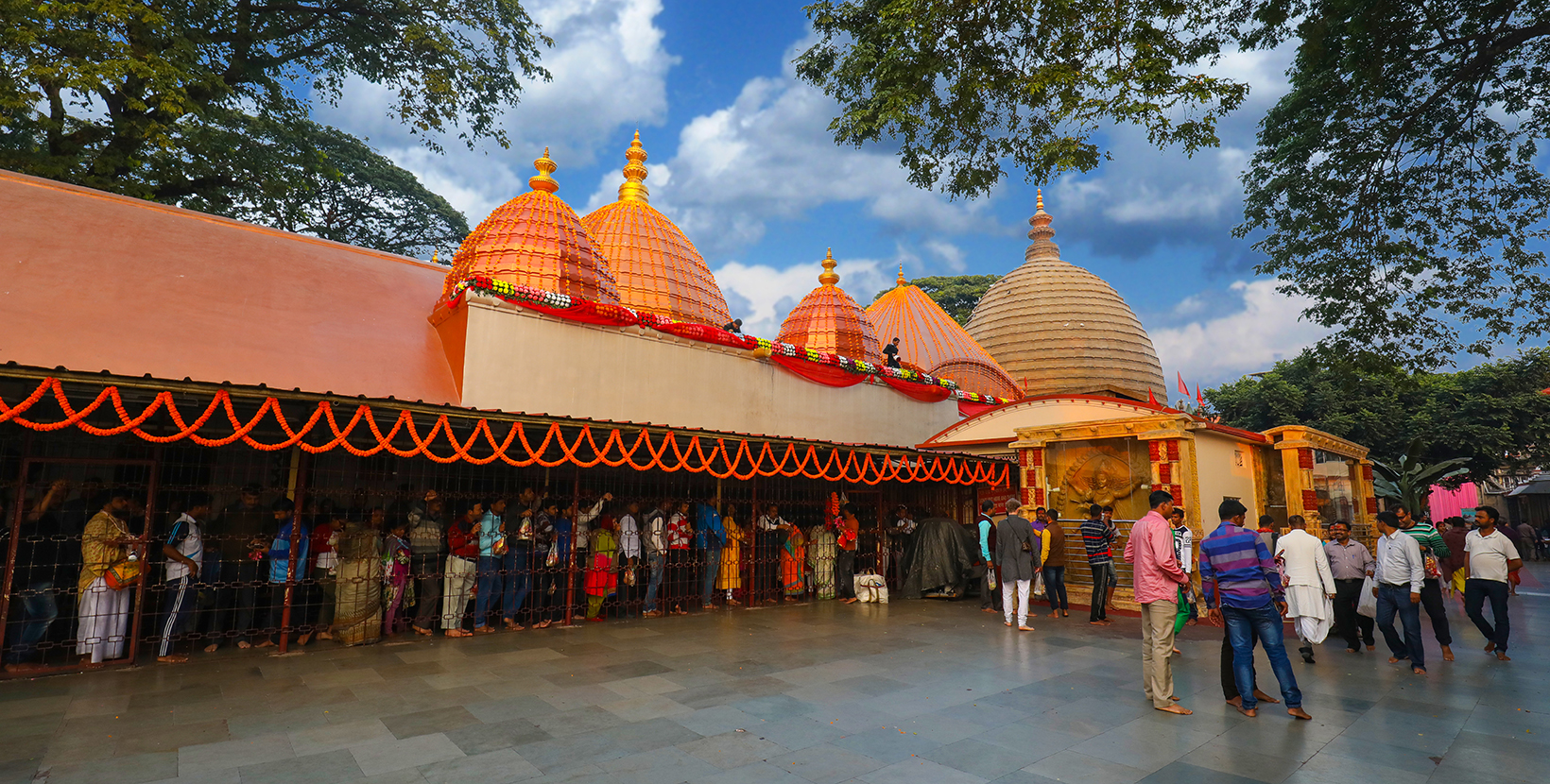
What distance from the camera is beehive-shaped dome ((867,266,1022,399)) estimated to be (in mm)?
23766

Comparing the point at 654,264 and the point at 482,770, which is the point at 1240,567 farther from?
the point at 654,264

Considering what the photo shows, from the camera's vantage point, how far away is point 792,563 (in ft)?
39.0

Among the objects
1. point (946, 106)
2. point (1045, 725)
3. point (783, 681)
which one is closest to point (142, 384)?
point (783, 681)

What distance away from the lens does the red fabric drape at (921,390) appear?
16.5 meters

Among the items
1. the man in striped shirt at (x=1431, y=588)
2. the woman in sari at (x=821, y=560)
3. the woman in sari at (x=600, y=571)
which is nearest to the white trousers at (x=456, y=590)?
the woman in sari at (x=600, y=571)

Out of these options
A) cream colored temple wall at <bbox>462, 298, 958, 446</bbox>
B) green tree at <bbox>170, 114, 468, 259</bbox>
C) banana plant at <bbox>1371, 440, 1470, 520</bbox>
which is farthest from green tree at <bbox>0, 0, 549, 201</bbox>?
banana plant at <bbox>1371, 440, 1470, 520</bbox>

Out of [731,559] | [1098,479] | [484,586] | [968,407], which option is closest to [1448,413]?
[968,407]

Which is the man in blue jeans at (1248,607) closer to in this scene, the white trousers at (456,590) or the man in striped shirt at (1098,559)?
the man in striped shirt at (1098,559)

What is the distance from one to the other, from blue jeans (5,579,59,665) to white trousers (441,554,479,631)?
10.7ft

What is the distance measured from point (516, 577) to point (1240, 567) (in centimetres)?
757

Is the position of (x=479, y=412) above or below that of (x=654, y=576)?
above

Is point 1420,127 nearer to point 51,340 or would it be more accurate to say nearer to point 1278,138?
point 1278,138

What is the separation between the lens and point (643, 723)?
511cm

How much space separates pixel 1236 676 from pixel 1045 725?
5.21 feet
